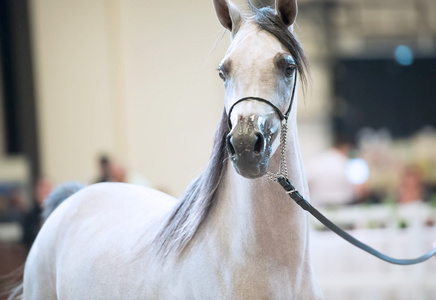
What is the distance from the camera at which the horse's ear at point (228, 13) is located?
2.47 m

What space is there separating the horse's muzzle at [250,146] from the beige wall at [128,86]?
6.82 m

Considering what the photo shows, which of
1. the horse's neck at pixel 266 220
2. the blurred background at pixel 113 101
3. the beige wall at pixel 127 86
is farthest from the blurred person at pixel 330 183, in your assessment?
the horse's neck at pixel 266 220

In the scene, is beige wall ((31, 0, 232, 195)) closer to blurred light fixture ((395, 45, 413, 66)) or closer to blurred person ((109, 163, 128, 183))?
blurred person ((109, 163, 128, 183))

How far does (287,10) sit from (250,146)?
1.98ft

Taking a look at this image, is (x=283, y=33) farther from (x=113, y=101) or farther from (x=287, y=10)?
(x=113, y=101)

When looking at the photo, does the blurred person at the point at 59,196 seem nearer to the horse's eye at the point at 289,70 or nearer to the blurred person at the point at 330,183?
the horse's eye at the point at 289,70

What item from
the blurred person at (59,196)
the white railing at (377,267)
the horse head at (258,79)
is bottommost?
the white railing at (377,267)

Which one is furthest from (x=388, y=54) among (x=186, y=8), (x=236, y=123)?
(x=236, y=123)

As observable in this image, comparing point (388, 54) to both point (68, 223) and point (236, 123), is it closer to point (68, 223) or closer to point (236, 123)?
point (68, 223)

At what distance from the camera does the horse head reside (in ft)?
6.89

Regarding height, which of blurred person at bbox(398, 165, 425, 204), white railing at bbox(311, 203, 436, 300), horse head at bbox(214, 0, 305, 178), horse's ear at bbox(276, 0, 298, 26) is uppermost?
horse's ear at bbox(276, 0, 298, 26)

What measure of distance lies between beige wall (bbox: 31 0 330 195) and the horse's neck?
6.59m

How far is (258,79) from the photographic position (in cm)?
222

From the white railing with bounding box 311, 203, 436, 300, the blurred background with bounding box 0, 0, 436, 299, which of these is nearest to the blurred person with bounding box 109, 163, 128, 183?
the white railing with bounding box 311, 203, 436, 300
